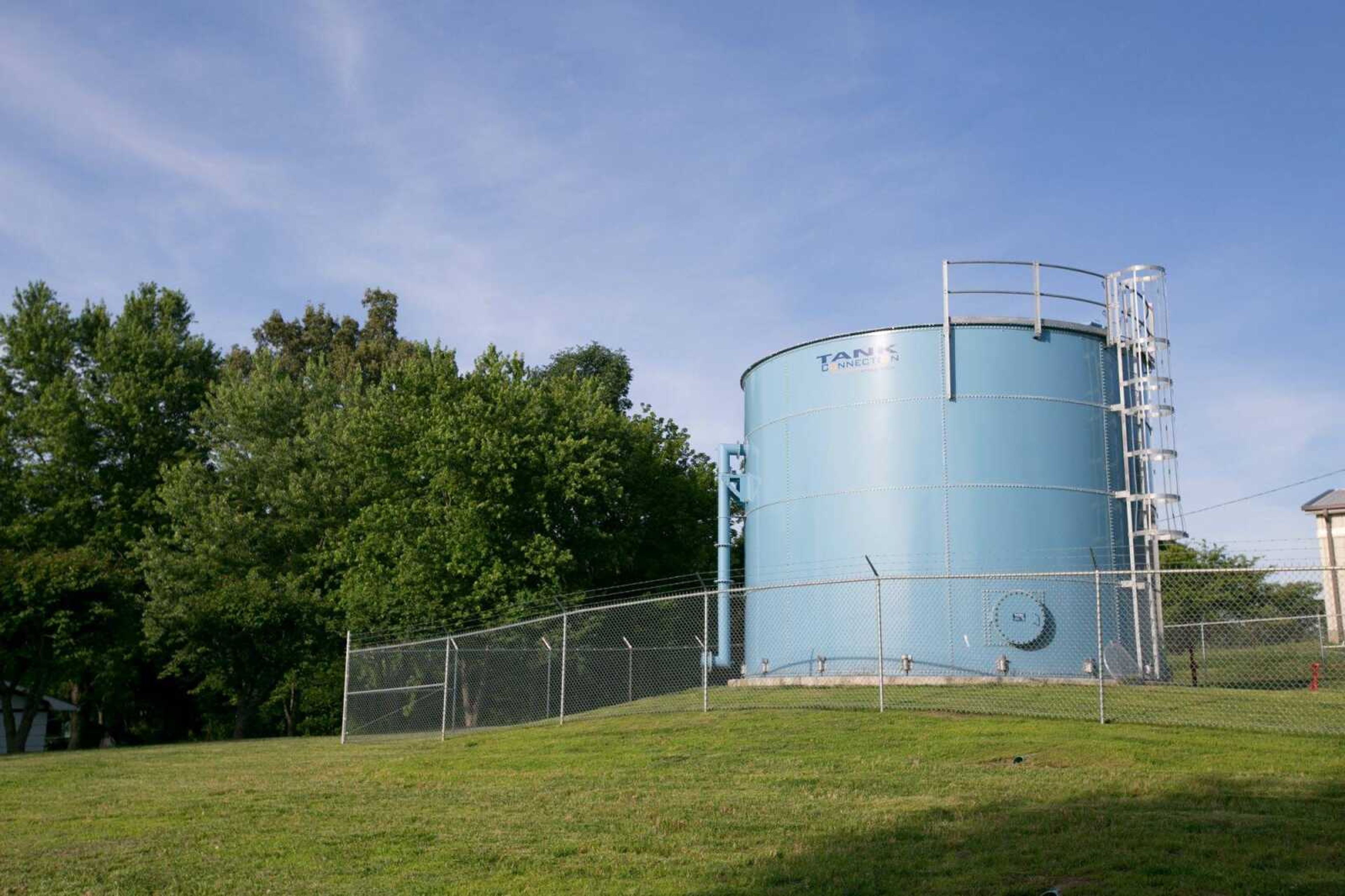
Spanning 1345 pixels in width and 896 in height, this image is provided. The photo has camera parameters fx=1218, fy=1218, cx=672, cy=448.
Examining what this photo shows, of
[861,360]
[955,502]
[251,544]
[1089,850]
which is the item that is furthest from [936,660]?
[251,544]

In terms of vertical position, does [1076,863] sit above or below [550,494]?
below

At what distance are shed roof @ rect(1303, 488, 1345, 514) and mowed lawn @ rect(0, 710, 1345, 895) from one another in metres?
32.6

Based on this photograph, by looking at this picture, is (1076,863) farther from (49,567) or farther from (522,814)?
(49,567)

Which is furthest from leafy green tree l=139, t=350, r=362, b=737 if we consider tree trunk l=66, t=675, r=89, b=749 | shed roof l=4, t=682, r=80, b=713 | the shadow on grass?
the shadow on grass

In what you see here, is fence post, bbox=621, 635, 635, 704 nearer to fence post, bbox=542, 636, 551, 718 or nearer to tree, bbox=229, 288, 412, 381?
fence post, bbox=542, 636, 551, 718

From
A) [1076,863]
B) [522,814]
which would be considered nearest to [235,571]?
[522,814]

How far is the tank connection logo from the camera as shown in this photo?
22516 mm

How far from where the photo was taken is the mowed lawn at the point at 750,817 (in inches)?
316

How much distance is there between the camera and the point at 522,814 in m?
11.2

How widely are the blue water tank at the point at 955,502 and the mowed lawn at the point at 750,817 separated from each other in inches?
196

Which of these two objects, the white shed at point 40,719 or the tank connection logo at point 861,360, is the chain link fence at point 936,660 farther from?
the white shed at point 40,719

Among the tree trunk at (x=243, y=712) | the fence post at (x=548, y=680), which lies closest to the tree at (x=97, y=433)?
the tree trunk at (x=243, y=712)

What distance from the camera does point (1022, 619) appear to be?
2055cm

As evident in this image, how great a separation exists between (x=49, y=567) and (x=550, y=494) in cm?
1396
